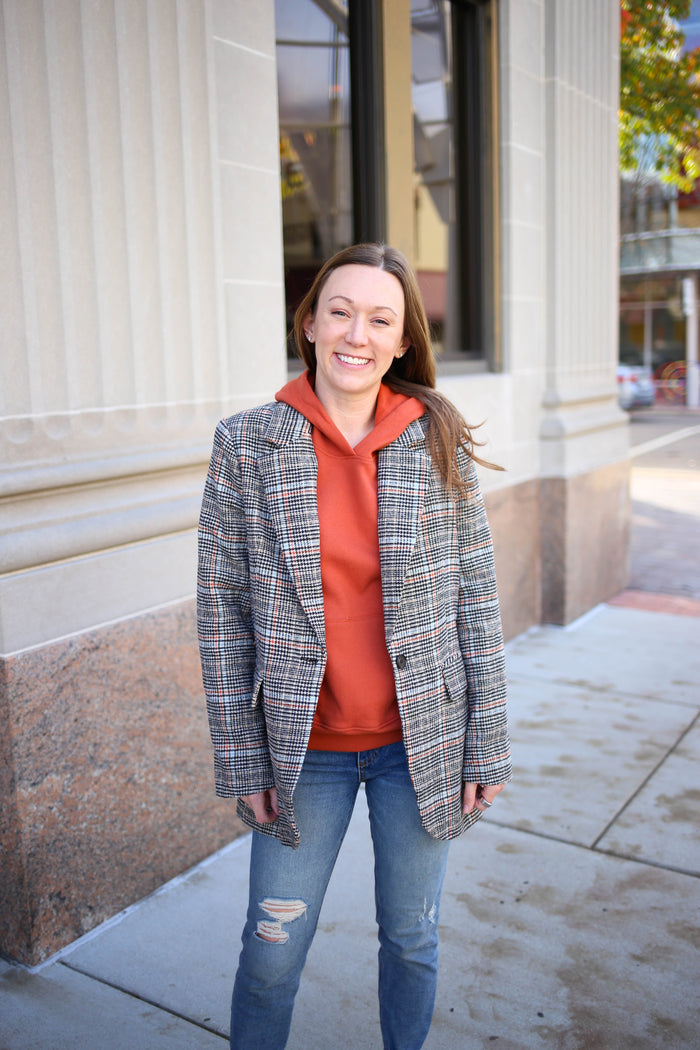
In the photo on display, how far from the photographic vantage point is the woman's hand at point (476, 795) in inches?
83.4


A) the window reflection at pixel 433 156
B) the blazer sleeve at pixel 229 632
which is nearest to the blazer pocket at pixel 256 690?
the blazer sleeve at pixel 229 632

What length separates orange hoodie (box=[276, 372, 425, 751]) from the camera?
77.2 inches

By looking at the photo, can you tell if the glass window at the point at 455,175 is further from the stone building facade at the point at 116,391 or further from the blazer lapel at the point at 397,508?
the blazer lapel at the point at 397,508

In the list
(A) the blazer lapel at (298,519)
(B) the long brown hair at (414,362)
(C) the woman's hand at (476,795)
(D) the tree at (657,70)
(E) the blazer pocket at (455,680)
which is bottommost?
(C) the woman's hand at (476,795)

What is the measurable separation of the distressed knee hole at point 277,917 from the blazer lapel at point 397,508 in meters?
0.58

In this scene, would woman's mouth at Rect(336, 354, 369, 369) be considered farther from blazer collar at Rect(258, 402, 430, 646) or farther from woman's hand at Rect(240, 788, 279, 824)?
woman's hand at Rect(240, 788, 279, 824)

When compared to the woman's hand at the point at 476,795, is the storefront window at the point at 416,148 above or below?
above

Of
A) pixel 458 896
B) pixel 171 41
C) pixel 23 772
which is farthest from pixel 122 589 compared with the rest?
pixel 171 41

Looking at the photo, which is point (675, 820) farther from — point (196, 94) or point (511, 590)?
point (196, 94)

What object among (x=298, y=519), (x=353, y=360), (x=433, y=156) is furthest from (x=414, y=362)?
(x=433, y=156)

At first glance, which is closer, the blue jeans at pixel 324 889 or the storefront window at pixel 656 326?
the blue jeans at pixel 324 889

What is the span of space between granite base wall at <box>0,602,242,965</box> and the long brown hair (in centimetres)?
132

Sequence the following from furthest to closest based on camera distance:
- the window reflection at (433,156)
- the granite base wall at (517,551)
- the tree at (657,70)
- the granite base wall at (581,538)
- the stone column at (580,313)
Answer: the tree at (657,70), the granite base wall at (581,538), the stone column at (580,313), the granite base wall at (517,551), the window reflection at (433,156)

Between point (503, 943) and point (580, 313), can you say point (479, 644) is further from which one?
point (580, 313)
